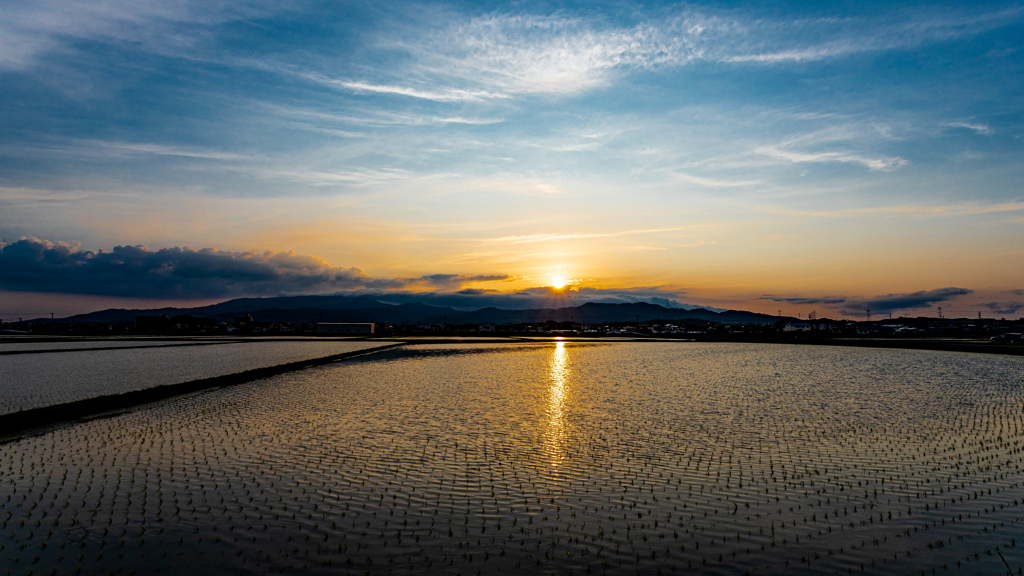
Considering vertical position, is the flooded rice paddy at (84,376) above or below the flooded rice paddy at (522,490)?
below

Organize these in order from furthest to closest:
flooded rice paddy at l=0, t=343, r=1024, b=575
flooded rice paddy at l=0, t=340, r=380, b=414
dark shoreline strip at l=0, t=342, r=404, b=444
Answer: flooded rice paddy at l=0, t=340, r=380, b=414 → dark shoreline strip at l=0, t=342, r=404, b=444 → flooded rice paddy at l=0, t=343, r=1024, b=575

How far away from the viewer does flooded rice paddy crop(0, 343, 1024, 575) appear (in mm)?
10898

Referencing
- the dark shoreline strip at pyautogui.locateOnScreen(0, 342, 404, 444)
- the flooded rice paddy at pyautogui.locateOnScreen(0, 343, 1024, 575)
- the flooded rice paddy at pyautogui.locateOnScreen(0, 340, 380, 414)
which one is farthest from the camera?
the flooded rice paddy at pyautogui.locateOnScreen(0, 340, 380, 414)

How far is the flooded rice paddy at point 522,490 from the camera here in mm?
10898

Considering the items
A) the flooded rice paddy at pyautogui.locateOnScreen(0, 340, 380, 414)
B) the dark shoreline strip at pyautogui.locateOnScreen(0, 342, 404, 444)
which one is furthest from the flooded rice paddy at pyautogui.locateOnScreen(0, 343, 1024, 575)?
the flooded rice paddy at pyautogui.locateOnScreen(0, 340, 380, 414)

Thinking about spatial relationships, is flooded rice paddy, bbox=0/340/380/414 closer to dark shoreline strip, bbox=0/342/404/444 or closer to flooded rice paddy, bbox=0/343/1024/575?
dark shoreline strip, bbox=0/342/404/444

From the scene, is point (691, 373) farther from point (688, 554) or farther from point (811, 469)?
point (688, 554)

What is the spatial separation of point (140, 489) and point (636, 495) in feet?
43.9

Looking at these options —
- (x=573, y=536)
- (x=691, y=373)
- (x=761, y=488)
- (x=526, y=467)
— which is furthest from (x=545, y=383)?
(x=573, y=536)

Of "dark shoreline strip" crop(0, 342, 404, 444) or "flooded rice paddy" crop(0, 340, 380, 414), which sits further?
"flooded rice paddy" crop(0, 340, 380, 414)

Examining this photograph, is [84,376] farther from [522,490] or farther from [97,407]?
[522,490]

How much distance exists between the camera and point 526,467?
58.7 feet

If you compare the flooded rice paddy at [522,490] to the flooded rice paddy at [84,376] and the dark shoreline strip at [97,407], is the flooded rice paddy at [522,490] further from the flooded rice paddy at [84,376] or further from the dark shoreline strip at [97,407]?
the flooded rice paddy at [84,376]

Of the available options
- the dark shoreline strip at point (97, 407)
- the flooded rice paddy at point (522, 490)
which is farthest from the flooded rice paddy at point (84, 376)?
the flooded rice paddy at point (522, 490)
